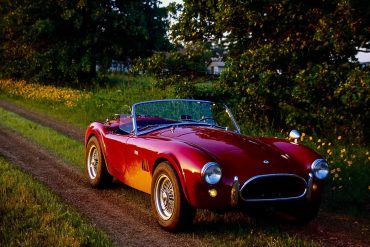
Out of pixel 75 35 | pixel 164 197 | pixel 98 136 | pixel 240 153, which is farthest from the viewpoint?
pixel 75 35

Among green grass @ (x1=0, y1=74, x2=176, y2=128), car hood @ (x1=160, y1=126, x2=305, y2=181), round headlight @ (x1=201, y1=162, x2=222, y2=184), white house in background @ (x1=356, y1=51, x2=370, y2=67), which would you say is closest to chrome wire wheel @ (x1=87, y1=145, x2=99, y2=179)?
car hood @ (x1=160, y1=126, x2=305, y2=181)

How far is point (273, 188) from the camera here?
5.16 m

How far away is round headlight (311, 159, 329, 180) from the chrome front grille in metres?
0.24

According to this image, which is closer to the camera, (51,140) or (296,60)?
(296,60)

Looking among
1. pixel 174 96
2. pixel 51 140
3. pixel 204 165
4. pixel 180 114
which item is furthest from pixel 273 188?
pixel 51 140

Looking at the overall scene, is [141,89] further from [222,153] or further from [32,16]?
[222,153]

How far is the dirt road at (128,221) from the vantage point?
523 cm

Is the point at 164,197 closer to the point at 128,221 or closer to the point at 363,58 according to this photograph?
the point at 128,221

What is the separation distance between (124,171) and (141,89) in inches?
540

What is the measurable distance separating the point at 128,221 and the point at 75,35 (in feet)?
68.7

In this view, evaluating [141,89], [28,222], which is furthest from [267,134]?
[141,89]

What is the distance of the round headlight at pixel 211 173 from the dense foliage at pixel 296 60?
12.9ft

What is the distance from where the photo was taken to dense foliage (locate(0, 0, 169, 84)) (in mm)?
23672

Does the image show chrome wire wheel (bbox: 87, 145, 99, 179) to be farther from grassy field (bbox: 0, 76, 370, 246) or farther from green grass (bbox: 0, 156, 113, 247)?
green grass (bbox: 0, 156, 113, 247)
